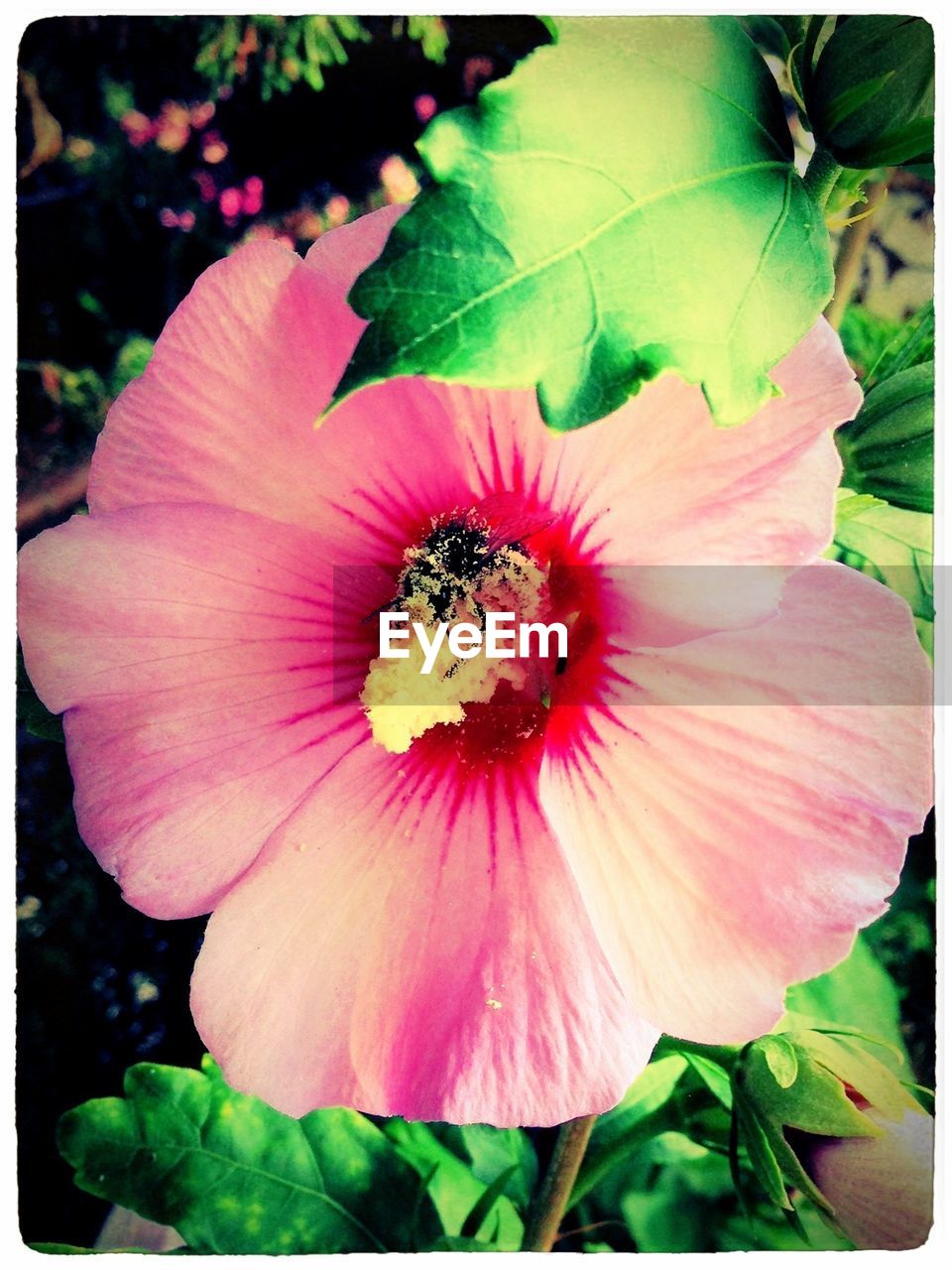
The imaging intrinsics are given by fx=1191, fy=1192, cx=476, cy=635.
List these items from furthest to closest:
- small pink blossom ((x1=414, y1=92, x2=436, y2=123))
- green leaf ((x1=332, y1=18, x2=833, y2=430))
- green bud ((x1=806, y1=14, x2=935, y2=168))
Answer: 1. small pink blossom ((x1=414, y1=92, x2=436, y2=123))
2. green bud ((x1=806, y1=14, x2=935, y2=168))
3. green leaf ((x1=332, y1=18, x2=833, y2=430))

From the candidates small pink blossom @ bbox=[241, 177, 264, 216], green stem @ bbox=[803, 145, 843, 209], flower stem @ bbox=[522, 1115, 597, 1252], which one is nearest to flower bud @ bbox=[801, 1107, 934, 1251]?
flower stem @ bbox=[522, 1115, 597, 1252]

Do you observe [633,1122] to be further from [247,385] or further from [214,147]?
[214,147]

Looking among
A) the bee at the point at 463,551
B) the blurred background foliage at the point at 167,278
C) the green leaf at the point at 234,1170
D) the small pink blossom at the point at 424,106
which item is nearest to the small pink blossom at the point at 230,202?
the blurred background foliage at the point at 167,278

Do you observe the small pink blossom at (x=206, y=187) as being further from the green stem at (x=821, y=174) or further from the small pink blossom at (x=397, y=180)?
the green stem at (x=821, y=174)

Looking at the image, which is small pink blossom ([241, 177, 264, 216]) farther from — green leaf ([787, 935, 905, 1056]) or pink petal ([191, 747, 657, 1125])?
green leaf ([787, 935, 905, 1056])

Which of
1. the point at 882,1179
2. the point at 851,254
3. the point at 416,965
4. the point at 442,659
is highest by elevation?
the point at 851,254

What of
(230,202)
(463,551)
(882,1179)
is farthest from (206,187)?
(882,1179)
